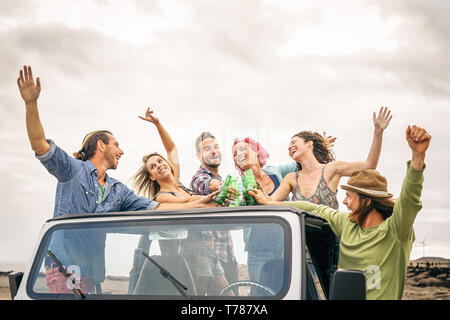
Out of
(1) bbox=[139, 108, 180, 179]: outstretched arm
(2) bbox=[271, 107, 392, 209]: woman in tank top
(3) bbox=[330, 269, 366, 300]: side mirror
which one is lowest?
(3) bbox=[330, 269, 366, 300]: side mirror

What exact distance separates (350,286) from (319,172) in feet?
7.73

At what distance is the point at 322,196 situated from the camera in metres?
4.73

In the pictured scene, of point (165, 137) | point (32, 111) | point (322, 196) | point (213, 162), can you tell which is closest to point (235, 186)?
point (322, 196)

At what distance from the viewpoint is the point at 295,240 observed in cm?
312

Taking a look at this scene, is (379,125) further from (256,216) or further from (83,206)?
(83,206)

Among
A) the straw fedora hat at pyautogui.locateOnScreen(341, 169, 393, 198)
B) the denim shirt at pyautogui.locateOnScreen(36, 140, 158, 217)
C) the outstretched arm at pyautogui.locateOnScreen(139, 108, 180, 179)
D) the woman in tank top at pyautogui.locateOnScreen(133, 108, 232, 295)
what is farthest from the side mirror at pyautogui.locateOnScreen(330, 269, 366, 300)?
the outstretched arm at pyautogui.locateOnScreen(139, 108, 180, 179)

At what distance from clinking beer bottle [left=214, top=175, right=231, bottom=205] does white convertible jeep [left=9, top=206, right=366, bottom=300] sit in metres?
0.69

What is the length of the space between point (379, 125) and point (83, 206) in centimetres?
250

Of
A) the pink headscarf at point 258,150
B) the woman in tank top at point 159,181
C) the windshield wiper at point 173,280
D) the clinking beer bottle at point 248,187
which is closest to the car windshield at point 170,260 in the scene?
the windshield wiper at point 173,280

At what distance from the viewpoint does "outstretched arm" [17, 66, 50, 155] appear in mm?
3865

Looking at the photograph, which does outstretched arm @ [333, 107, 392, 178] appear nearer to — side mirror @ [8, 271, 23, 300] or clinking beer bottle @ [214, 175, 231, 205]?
clinking beer bottle @ [214, 175, 231, 205]

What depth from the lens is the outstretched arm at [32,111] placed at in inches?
152

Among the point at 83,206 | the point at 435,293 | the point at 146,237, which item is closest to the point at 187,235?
the point at 146,237

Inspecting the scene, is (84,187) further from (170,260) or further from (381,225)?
(381,225)
